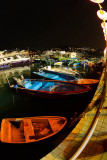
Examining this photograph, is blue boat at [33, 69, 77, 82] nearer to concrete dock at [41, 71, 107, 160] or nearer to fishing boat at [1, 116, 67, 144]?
fishing boat at [1, 116, 67, 144]

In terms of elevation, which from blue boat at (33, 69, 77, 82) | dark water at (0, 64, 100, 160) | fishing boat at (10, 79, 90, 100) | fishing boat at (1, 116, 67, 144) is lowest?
dark water at (0, 64, 100, 160)

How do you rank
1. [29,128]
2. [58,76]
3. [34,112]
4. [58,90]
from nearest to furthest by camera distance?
[29,128]
[34,112]
[58,90]
[58,76]

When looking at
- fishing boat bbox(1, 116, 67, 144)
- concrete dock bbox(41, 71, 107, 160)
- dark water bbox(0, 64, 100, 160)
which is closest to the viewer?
concrete dock bbox(41, 71, 107, 160)

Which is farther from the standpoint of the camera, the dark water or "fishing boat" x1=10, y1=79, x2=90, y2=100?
"fishing boat" x1=10, y1=79, x2=90, y2=100

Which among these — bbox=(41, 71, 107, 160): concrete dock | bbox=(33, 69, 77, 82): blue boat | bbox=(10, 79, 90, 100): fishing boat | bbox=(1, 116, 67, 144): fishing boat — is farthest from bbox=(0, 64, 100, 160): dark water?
bbox=(33, 69, 77, 82): blue boat

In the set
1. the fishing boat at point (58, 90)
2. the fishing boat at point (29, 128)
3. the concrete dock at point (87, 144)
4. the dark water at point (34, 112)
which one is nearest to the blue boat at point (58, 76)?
the fishing boat at point (58, 90)

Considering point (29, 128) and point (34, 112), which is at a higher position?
point (29, 128)

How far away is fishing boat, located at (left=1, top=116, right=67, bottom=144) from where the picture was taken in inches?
256

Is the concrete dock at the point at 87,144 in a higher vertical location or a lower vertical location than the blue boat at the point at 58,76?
lower

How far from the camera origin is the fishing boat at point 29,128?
6.51 meters

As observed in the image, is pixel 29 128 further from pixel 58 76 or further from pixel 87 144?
pixel 58 76

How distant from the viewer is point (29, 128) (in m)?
7.22

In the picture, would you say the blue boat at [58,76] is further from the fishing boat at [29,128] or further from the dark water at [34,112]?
the fishing boat at [29,128]

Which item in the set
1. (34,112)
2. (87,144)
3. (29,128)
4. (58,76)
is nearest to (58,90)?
(34,112)
